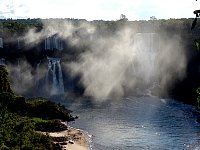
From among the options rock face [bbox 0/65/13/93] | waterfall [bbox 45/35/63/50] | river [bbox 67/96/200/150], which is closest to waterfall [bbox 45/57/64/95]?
waterfall [bbox 45/35/63/50]

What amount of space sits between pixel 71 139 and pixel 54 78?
44.4m

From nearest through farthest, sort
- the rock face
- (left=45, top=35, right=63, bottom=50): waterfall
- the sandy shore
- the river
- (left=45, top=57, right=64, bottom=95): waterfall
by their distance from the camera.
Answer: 1. the sandy shore
2. the river
3. the rock face
4. (left=45, top=57, right=64, bottom=95): waterfall
5. (left=45, top=35, right=63, bottom=50): waterfall

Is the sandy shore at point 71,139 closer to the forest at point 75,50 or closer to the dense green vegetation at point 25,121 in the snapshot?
the dense green vegetation at point 25,121

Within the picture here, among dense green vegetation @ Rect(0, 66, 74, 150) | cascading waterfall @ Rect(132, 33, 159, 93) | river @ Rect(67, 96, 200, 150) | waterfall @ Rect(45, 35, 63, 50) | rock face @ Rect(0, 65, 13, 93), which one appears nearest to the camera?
dense green vegetation @ Rect(0, 66, 74, 150)

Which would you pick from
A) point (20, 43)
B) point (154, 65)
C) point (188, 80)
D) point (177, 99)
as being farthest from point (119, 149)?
point (154, 65)

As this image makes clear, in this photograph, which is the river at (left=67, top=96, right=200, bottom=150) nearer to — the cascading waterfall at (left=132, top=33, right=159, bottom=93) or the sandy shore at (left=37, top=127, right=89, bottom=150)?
the sandy shore at (left=37, top=127, right=89, bottom=150)

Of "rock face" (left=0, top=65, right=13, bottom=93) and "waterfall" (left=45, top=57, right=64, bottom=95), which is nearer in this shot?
"rock face" (left=0, top=65, right=13, bottom=93)

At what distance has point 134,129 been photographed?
56.9 metres

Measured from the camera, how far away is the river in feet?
163

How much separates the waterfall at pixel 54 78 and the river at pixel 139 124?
547 inches

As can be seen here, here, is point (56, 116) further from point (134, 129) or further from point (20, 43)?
point (20, 43)

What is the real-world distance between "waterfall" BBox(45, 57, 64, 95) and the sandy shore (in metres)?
38.3

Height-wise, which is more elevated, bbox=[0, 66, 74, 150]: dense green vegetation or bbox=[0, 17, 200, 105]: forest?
bbox=[0, 17, 200, 105]: forest

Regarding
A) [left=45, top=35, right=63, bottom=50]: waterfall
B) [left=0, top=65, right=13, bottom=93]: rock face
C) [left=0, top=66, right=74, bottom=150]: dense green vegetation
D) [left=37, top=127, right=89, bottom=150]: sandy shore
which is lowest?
[left=37, top=127, right=89, bottom=150]: sandy shore
